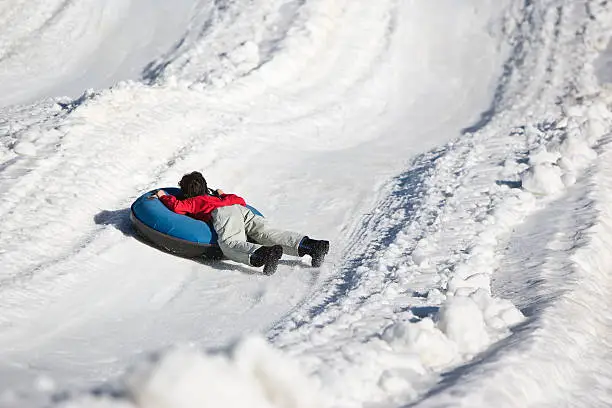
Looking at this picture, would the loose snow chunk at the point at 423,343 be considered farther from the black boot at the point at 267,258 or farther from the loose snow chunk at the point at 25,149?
the loose snow chunk at the point at 25,149

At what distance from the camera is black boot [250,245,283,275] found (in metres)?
5.94

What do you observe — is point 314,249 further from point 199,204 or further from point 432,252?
point 199,204

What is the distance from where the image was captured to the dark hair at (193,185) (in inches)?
261

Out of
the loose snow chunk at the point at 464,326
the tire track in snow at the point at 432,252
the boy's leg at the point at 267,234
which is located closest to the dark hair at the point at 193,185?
the boy's leg at the point at 267,234

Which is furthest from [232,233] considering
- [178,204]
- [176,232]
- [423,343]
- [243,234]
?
[423,343]

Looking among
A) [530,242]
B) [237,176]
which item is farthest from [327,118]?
[530,242]

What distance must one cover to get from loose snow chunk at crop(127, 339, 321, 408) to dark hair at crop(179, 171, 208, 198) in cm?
328

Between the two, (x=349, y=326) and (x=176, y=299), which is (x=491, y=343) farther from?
(x=176, y=299)

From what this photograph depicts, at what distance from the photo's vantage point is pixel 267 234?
6434 mm

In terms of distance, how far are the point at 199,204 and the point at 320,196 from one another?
182cm

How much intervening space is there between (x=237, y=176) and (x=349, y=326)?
13.4 feet

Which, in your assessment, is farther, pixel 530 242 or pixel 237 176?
pixel 237 176

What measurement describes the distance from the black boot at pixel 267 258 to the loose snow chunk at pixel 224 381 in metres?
2.39

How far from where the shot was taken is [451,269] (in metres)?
5.74
